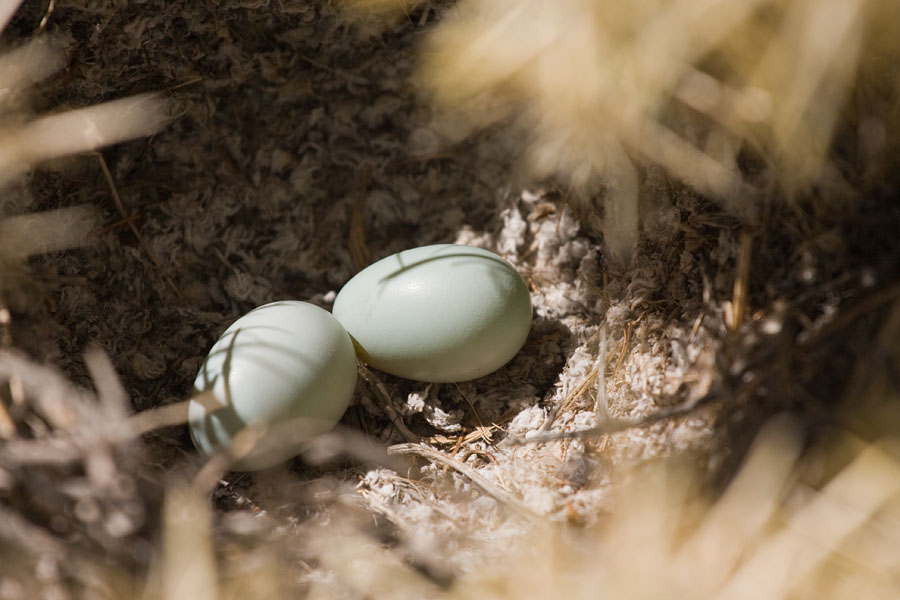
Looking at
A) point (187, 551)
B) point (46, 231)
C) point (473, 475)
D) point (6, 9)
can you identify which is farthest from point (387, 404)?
point (6, 9)

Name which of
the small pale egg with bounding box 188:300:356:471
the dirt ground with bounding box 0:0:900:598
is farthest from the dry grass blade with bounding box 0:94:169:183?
the small pale egg with bounding box 188:300:356:471

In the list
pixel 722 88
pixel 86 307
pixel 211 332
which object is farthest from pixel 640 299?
pixel 86 307

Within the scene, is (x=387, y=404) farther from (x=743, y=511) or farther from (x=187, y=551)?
(x=743, y=511)

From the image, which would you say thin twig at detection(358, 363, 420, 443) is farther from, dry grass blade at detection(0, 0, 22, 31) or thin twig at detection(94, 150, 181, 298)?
dry grass blade at detection(0, 0, 22, 31)

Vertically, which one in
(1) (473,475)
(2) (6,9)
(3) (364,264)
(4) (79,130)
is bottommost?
(1) (473,475)

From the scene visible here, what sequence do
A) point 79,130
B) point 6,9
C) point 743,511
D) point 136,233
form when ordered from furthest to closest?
point 136,233, point 79,130, point 6,9, point 743,511
